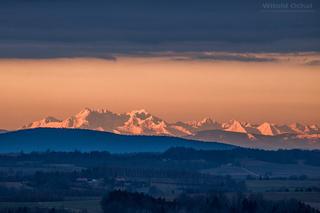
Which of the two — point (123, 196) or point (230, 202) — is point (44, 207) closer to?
point (123, 196)

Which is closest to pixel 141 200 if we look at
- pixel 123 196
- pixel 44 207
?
pixel 123 196

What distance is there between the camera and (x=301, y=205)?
18062 centimetres

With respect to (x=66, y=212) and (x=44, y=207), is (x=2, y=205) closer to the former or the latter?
(x=44, y=207)

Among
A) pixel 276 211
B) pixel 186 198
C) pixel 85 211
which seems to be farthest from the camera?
pixel 186 198

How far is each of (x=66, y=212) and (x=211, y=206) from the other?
18.2 m

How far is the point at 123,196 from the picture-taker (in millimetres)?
184500

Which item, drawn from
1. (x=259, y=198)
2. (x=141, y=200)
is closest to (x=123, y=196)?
(x=141, y=200)

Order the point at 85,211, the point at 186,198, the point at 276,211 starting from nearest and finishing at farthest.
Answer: the point at 276,211 < the point at 85,211 < the point at 186,198

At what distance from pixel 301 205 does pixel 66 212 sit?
29.3 m

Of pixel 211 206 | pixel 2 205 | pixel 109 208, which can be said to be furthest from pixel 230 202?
pixel 2 205

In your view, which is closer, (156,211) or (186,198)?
(156,211)

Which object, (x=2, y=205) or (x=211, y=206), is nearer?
(x=211, y=206)

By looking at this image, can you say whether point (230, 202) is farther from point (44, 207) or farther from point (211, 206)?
point (44, 207)

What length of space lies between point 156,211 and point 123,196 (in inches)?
390
